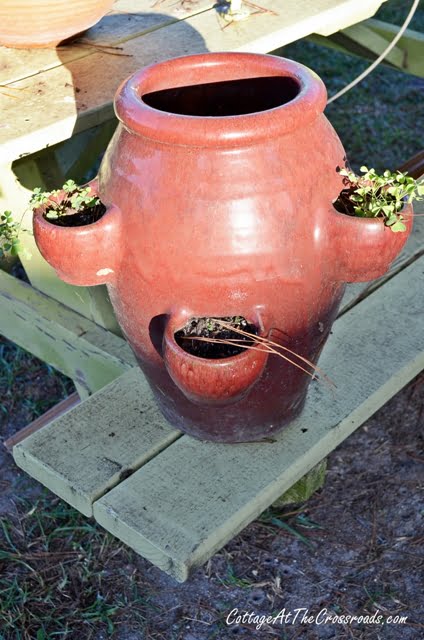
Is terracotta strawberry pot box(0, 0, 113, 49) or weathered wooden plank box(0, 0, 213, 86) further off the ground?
terracotta strawberry pot box(0, 0, 113, 49)

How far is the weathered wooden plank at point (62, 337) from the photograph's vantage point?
5.75 feet

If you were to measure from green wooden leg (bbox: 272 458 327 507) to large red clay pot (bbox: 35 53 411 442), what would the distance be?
1.32 ft

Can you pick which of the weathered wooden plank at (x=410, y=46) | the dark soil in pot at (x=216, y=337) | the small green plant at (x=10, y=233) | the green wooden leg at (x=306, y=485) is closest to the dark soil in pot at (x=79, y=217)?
the small green plant at (x=10, y=233)

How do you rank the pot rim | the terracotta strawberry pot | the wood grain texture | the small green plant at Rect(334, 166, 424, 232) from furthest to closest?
the wood grain texture, the terracotta strawberry pot, the small green plant at Rect(334, 166, 424, 232), the pot rim

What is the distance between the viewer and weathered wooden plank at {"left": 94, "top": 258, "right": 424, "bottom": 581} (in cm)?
128

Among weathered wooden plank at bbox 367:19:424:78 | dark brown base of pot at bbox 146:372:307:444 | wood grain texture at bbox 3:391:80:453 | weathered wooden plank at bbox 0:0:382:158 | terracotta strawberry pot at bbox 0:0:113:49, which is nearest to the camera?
dark brown base of pot at bbox 146:372:307:444

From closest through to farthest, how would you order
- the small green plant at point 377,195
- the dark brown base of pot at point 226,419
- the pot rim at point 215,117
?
the pot rim at point 215,117
the small green plant at point 377,195
the dark brown base of pot at point 226,419

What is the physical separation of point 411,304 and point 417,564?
0.56m

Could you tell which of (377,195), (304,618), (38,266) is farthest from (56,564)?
(377,195)

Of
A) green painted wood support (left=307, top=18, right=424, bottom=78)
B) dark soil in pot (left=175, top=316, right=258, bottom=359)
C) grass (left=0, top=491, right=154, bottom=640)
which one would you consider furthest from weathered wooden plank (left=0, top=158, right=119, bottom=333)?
green painted wood support (left=307, top=18, right=424, bottom=78)

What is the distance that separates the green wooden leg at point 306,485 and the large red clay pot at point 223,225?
40 cm

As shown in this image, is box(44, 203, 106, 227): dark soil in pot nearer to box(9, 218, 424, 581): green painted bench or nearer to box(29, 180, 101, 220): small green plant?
box(29, 180, 101, 220): small green plant

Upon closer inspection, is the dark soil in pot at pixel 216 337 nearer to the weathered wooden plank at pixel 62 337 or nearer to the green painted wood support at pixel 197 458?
the green painted wood support at pixel 197 458

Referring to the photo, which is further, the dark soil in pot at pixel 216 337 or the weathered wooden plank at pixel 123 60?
the weathered wooden plank at pixel 123 60
